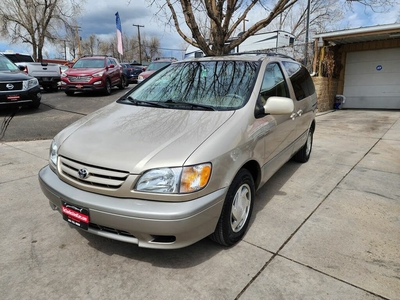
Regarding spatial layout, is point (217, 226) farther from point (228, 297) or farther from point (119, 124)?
point (119, 124)

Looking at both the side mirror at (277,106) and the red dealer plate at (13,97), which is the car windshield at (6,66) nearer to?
Result: the red dealer plate at (13,97)

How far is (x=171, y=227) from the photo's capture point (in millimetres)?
1962

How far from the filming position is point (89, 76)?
440 inches

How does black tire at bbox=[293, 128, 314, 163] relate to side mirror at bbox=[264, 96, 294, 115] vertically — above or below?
below

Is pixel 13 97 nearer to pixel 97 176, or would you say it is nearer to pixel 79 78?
pixel 79 78

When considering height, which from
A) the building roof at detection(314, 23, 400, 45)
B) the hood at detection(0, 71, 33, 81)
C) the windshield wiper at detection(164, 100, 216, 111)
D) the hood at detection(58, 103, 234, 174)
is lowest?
the hood at detection(58, 103, 234, 174)

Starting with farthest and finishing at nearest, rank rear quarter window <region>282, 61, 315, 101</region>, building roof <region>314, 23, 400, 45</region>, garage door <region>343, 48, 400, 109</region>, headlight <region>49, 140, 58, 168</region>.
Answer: garage door <region>343, 48, 400, 109</region>
building roof <region>314, 23, 400, 45</region>
rear quarter window <region>282, 61, 315, 101</region>
headlight <region>49, 140, 58, 168</region>

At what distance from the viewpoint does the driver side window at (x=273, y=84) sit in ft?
10.1

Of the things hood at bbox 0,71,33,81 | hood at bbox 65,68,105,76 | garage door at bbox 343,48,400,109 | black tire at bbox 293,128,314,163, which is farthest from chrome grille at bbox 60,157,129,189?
garage door at bbox 343,48,400,109

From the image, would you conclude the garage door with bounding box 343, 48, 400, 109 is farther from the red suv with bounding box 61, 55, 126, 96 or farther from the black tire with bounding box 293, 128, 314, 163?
the red suv with bounding box 61, 55, 126, 96

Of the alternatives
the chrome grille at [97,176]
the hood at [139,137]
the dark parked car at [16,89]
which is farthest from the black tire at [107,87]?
the chrome grille at [97,176]

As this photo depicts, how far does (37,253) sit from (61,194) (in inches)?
25.8

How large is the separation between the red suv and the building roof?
8.29 metres

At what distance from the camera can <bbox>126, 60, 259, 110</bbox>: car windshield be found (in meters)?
2.88
